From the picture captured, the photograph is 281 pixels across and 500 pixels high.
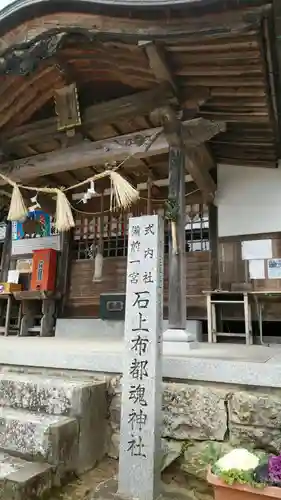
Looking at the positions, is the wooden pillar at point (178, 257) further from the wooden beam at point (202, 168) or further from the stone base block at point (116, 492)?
the stone base block at point (116, 492)

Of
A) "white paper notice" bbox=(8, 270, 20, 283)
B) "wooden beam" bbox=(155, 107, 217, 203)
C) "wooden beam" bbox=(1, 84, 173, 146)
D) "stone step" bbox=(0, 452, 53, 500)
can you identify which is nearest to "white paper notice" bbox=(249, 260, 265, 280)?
"wooden beam" bbox=(155, 107, 217, 203)

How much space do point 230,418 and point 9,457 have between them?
158 cm

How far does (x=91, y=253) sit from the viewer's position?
7.71 meters

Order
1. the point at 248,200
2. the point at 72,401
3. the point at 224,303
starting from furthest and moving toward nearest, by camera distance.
Answer: the point at 248,200, the point at 224,303, the point at 72,401

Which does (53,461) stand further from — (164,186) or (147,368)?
(164,186)

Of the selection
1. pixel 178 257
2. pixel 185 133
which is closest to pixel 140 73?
pixel 185 133

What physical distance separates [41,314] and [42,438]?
18.2ft

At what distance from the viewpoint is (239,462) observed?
203 cm

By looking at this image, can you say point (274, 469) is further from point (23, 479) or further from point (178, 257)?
point (178, 257)

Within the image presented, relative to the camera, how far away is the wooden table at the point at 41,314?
23.9 feet

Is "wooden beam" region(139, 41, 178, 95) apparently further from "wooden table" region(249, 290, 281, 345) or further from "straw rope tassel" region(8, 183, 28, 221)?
"wooden table" region(249, 290, 281, 345)

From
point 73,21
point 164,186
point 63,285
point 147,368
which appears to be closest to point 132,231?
point 147,368

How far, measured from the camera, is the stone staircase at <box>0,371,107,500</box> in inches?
87.6

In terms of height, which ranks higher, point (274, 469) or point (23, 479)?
point (274, 469)
